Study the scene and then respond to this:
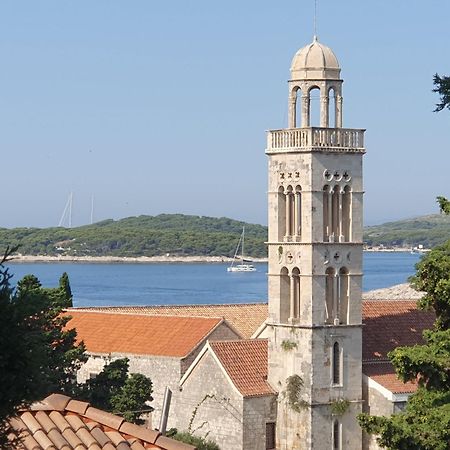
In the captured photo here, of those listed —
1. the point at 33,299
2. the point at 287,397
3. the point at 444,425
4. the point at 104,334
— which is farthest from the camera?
the point at 104,334

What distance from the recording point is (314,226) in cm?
3434

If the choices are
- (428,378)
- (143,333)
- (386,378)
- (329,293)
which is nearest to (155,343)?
(143,333)

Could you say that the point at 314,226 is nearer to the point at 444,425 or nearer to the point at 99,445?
the point at 444,425

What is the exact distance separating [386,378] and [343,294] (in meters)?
2.46

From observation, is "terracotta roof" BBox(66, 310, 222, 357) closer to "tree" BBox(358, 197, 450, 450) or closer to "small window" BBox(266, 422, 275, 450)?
"small window" BBox(266, 422, 275, 450)

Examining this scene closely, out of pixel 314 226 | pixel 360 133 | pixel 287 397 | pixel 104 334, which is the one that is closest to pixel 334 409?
pixel 287 397

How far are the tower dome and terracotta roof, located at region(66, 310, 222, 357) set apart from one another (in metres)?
8.09

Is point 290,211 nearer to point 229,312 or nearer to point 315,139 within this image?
point 315,139

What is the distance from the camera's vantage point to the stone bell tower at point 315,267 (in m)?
34.0

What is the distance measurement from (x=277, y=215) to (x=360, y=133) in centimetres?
308

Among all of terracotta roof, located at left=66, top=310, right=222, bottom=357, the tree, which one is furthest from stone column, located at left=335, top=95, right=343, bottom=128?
the tree

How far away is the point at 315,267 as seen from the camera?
113ft

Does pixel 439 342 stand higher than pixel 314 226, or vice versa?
pixel 314 226

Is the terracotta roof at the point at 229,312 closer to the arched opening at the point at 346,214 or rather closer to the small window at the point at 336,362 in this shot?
the small window at the point at 336,362
